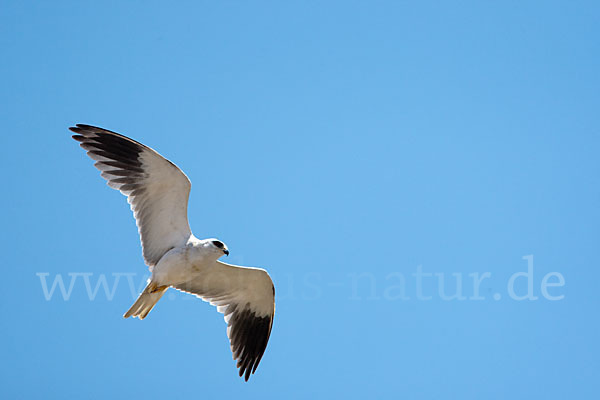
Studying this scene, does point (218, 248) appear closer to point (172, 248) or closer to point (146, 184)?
point (172, 248)

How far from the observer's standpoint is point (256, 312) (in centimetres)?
1098

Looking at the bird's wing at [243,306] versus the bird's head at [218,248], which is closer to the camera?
the bird's head at [218,248]

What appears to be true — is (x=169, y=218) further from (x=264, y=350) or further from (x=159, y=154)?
(x=264, y=350)

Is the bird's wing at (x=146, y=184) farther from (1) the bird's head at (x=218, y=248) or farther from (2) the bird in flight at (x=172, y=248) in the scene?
(1) the bird's head at (x=218, y=248)

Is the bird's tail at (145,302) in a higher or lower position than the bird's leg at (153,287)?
lower

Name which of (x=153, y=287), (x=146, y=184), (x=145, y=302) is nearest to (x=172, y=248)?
(x=153, y=287)

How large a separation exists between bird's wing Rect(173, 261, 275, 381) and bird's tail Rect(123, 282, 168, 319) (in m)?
0.81

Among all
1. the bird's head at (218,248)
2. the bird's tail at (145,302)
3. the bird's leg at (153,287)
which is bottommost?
the bird's tail at (145,302)

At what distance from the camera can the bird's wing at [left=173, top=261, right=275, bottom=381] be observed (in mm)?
10727

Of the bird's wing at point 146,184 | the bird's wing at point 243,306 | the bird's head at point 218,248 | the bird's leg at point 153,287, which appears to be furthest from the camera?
the bird's wing at point 243,306

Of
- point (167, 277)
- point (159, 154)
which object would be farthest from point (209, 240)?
point (159, 154)

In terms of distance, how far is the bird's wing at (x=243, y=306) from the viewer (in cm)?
1073

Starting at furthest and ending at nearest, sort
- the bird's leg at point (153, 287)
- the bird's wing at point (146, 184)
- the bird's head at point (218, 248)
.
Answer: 1. the bird's wing at point (146, 184)
2. the bird's leg at point (153, 287)
3. the bird's head at point (218, 248)

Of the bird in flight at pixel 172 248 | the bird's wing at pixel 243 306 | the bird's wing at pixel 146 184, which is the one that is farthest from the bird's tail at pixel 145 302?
the bird's wing at pixel 243 306
